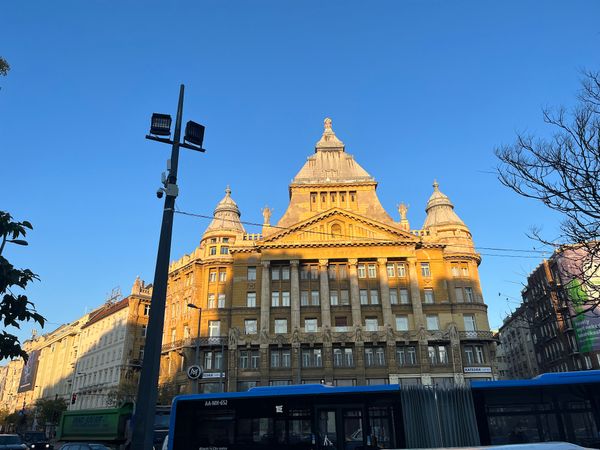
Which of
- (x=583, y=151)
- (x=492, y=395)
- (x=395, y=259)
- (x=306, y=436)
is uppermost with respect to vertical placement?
(x=395, y=259)

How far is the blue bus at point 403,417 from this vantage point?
13.5m

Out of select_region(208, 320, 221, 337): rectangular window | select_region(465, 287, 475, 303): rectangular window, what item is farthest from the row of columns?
select_region(465, 287, 475, 303): rectangular window

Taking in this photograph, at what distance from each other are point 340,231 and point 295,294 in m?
9.18

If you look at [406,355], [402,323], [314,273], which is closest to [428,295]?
[402,323]

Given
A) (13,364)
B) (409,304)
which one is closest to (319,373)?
(409,304)

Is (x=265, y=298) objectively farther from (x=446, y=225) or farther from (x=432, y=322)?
(x=446, y=225)

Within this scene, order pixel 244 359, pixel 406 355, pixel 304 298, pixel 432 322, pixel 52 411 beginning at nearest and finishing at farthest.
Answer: pixel 406 355
pixel 244 359
pixel 432 322
pixel 304 298
pixel 52 411

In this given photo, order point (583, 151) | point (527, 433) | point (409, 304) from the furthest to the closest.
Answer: point (409, 304) < point (527, 433) < point (583, 151)

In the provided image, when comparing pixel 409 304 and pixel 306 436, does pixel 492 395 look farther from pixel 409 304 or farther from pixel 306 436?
pixel 409 304

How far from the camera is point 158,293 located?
8023 millimetres

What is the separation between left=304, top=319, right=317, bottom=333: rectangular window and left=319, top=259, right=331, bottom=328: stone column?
1184mm

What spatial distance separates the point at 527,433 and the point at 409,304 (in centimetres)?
3862

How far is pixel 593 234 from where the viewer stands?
1166 cm

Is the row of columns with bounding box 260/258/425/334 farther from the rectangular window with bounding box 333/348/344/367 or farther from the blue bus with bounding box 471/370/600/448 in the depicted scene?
the blue bus with bounding box 471/370/600/448
